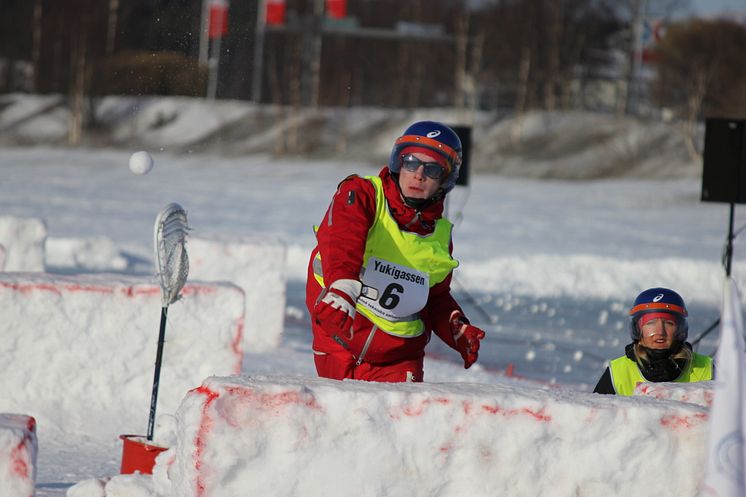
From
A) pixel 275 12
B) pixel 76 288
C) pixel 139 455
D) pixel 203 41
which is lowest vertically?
pixel 139 455

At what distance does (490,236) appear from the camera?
73.2 ft

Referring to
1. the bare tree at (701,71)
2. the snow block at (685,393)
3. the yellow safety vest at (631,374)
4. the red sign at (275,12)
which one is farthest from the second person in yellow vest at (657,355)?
the red sign at (275,12)

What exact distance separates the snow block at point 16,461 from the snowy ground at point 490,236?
4.38 ft

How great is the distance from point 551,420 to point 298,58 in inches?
1620

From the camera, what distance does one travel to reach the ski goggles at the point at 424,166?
4.36 m

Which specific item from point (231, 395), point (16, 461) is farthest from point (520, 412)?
point (16, 461)

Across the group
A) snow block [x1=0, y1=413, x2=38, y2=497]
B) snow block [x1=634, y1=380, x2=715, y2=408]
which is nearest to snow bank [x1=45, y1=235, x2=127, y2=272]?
snow block [x1=0, y1=413, x2=38, y2=497]

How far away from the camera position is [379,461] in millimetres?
3270

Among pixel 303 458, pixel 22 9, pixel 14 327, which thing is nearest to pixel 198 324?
pixel 14 327

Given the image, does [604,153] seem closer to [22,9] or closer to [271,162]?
[271,162]

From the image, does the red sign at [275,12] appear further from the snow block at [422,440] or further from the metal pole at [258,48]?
the snow block at [422,440]

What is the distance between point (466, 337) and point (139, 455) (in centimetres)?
136

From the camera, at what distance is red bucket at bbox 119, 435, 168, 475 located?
461 centimetres

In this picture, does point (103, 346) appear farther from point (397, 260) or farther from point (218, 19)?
point (218, 19)
